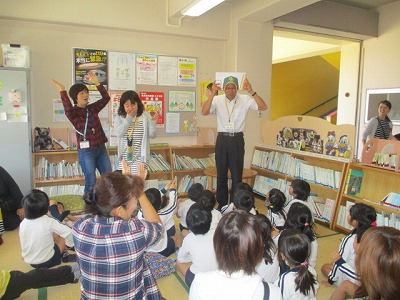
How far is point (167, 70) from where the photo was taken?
4684 mm

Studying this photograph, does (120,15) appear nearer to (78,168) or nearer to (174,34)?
(174,34)

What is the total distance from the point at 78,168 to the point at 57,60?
4.61ft

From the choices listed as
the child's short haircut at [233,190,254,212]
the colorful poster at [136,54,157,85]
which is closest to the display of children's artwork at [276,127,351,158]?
the child's short haircut at [233,190,254,212]

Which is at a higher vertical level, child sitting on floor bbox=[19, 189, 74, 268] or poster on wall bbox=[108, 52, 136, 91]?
poster on wall bbox=[108, 52, 136, 91]

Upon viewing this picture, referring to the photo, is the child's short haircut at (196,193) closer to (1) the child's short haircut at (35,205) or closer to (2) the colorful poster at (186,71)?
(1) the child's short haircut at (35,205)

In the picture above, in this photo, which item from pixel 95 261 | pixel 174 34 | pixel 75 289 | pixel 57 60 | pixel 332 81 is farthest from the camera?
pixel 332 81

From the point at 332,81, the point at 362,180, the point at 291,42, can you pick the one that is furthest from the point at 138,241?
the point at 332,81

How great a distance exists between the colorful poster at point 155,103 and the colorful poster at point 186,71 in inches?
15.2

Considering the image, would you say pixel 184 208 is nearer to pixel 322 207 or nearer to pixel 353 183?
pixel 322 207

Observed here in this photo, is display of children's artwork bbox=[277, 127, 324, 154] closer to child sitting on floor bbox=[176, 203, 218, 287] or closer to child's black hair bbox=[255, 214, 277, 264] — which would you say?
child's black hair bbox=[255, 214, 277, 264]

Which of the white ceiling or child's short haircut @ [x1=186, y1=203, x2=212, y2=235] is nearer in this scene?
child's short haircut @ [x1=186, y1=203, x2=212, y2=235]

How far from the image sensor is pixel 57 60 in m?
4.11

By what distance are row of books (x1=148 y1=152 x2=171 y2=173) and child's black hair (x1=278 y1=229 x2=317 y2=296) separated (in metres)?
2.95

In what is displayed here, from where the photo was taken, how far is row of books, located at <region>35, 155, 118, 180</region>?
401 centimetres
